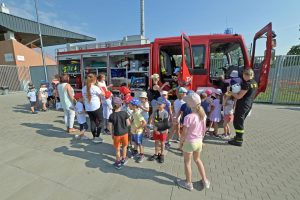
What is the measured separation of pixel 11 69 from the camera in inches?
646

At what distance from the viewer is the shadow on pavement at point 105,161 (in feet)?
9.84

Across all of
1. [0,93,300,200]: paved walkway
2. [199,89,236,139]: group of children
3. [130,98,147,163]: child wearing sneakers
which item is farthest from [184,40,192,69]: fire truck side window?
[130,98,147,163]: child wearing sneakers

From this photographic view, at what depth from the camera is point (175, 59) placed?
251 inches

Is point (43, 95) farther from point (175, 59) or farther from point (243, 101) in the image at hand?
point (243, 101)

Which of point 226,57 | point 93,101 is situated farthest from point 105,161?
point 226,57

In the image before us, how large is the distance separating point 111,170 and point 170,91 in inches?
114

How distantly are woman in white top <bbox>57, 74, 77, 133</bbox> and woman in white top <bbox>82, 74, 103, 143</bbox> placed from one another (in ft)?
3.03

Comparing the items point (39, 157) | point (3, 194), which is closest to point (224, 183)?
point (3, 194)

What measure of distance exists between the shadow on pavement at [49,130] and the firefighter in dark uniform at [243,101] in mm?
4532

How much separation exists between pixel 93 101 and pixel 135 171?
6.59ft

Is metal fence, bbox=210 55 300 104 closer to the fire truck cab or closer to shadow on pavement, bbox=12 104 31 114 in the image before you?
the fire truck cab

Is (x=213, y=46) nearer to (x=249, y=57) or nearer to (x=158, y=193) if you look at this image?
(x=249, y=57)

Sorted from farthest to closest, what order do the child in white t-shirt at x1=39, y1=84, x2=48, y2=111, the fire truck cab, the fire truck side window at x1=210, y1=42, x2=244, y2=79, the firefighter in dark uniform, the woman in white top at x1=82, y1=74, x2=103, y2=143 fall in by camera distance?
the child in white t-shirt at x1=39, y1=84, x2=48, y2=111 → the fire truck side window at x1=210, y1=42, x2=244, y2=79 → the fire truck cab → the woman in white top at x1=82, y1=74, x2=103, y2=143 → the firefighter in dark uniform

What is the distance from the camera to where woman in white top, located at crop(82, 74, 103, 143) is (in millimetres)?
4207
